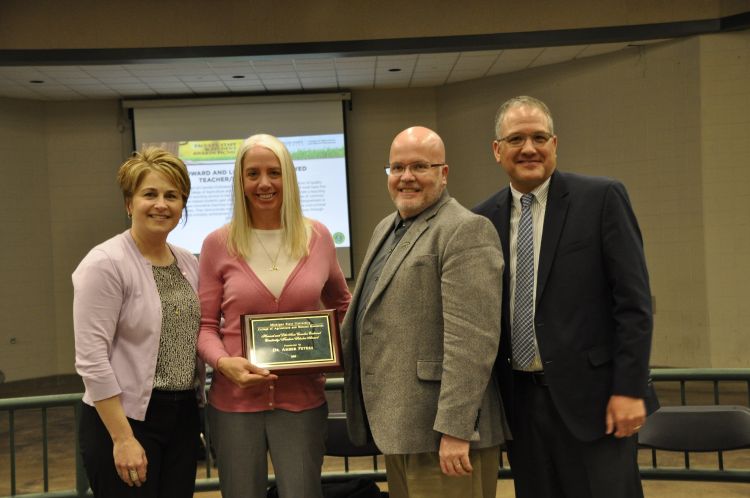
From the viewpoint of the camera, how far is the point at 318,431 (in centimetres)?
252

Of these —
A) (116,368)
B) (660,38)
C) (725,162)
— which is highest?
(660,38)

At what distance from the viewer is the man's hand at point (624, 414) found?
7.22 ft

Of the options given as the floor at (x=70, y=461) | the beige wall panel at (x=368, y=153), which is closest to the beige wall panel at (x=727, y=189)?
the floor at (x=70, y=461)

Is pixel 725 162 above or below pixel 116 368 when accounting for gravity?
above

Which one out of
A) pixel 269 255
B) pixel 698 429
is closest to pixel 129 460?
pixel 269 255

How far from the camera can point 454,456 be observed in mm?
2158

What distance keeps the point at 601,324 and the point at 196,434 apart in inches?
54.5

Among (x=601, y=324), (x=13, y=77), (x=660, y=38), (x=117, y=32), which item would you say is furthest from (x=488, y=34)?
(x=601, y=324)

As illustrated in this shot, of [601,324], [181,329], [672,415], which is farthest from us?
[672,415]

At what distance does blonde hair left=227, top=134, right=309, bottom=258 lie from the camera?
2.52 metres

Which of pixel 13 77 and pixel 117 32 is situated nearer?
pixel 117 32

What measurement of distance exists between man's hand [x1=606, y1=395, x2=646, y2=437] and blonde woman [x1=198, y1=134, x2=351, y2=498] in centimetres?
95

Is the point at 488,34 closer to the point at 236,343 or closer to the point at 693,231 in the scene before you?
the point at 693,231

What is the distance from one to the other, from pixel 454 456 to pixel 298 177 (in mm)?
8086
